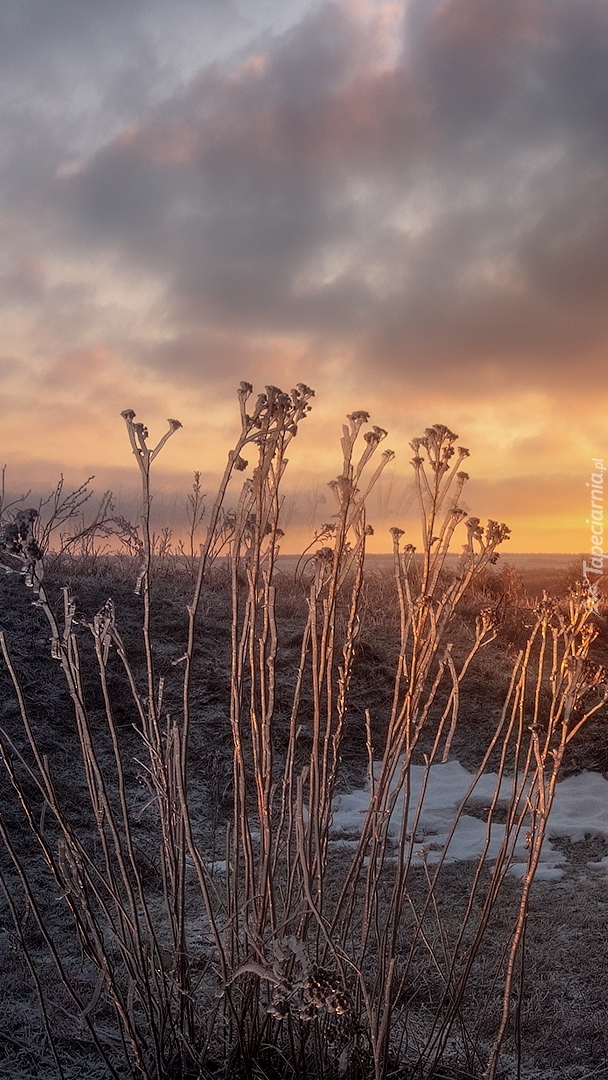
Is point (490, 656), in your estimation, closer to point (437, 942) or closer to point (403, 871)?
point (437, 942)

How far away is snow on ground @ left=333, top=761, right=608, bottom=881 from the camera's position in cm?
456

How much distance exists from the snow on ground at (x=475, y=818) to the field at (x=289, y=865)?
2.2 inches

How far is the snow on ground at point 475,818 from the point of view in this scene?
4562mm

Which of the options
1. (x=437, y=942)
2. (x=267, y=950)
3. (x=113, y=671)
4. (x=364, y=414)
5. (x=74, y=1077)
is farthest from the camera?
(x=113, y=671)

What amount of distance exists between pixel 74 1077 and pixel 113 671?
13.6ft

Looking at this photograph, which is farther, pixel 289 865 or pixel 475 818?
pixel 475 818

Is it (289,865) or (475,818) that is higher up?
(289,865)

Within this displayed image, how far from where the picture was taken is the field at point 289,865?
1.82 metres

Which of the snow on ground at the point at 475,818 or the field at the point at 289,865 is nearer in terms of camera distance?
the field at the point at 289,865

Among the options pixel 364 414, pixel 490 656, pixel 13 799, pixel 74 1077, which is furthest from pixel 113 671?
pixel 364 414

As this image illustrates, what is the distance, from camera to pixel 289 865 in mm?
2145

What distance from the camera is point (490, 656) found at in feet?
25.6

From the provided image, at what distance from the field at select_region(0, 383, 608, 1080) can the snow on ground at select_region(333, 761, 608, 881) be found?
0.05 meters

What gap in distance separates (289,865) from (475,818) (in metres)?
3.38
